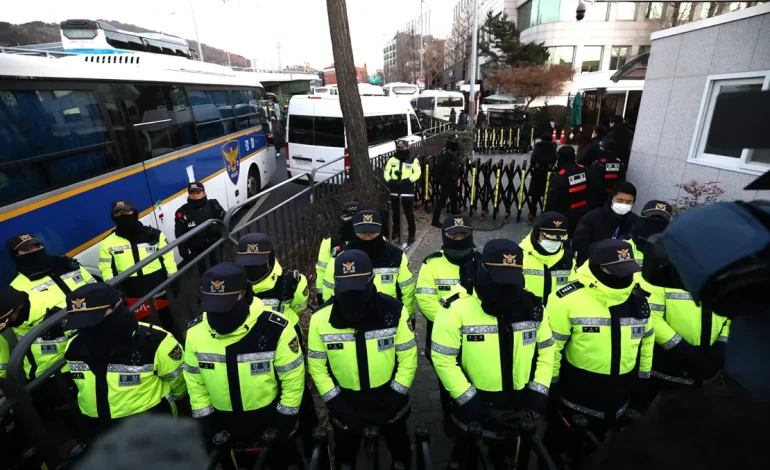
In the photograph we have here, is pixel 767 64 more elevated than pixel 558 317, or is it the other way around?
pixel 767 64

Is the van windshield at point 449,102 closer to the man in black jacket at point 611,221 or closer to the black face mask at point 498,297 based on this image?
the man in black jacket at point 611,221

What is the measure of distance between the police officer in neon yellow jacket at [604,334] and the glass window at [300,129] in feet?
29.0

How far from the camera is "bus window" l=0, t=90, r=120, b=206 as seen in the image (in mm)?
4023

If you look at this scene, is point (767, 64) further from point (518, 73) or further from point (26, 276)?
point (518, 73)

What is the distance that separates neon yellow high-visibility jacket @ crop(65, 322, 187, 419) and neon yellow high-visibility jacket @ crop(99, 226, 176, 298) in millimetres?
1660

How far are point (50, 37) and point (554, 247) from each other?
65165mm

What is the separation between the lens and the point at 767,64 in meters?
5.59

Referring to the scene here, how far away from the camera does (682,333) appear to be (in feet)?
9.59

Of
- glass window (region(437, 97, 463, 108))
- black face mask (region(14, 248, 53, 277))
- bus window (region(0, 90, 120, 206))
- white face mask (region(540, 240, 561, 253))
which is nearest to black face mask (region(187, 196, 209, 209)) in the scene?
bus window (region(0, 90, 120, 206))

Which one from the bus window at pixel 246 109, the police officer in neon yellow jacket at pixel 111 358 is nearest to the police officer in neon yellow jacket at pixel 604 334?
the police officer in neon yellow jacket at pixel 111 358

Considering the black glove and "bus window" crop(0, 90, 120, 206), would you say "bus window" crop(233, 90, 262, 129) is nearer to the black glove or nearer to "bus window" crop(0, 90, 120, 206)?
"bus window" crop(0, 90, 120, 206)

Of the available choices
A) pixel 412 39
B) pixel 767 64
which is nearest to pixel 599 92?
pixel 767 64

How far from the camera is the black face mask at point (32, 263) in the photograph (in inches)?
131

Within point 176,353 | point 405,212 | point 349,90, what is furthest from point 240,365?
point 349,90
